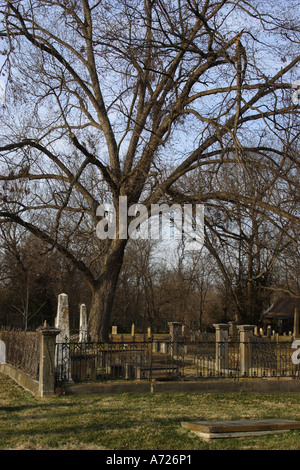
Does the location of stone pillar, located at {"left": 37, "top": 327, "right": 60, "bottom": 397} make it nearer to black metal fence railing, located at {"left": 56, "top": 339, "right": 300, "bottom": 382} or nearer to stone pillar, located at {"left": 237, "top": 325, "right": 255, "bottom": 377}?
black metal fence railing, located at {"left": 56, "top": 339, "right": 300, "bottom": 382}

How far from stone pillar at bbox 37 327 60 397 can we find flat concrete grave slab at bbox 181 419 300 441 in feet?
12.0

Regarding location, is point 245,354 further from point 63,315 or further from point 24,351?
point 24,351

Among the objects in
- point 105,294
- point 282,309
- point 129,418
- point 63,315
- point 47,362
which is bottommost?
point 129,418

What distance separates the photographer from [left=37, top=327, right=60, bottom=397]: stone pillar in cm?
1059

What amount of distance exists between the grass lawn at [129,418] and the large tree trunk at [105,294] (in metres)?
6.00

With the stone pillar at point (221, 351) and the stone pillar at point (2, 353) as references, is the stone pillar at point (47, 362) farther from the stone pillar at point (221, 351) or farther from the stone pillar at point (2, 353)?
the stone pillar at point (221, 351)

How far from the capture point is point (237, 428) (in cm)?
732

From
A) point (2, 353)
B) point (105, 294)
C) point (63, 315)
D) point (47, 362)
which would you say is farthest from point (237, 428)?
point (105, 294)

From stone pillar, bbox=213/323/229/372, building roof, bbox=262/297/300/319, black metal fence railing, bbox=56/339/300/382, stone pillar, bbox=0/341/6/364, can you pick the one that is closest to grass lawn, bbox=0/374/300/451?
black metal fence railing, bbox=56/339/300/382

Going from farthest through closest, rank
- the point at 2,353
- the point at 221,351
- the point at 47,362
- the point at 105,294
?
the point at 105,294
the point at 221,351
the point at 2,353
the point at 47,362

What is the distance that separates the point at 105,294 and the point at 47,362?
7612 mm

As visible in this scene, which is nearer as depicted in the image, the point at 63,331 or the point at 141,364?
the point at 63,331

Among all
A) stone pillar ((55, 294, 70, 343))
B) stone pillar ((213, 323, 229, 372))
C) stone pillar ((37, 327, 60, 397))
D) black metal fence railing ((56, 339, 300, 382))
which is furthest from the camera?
stone pillar ((213, 323, 229, 372))

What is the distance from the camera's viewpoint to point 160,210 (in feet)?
59.4
